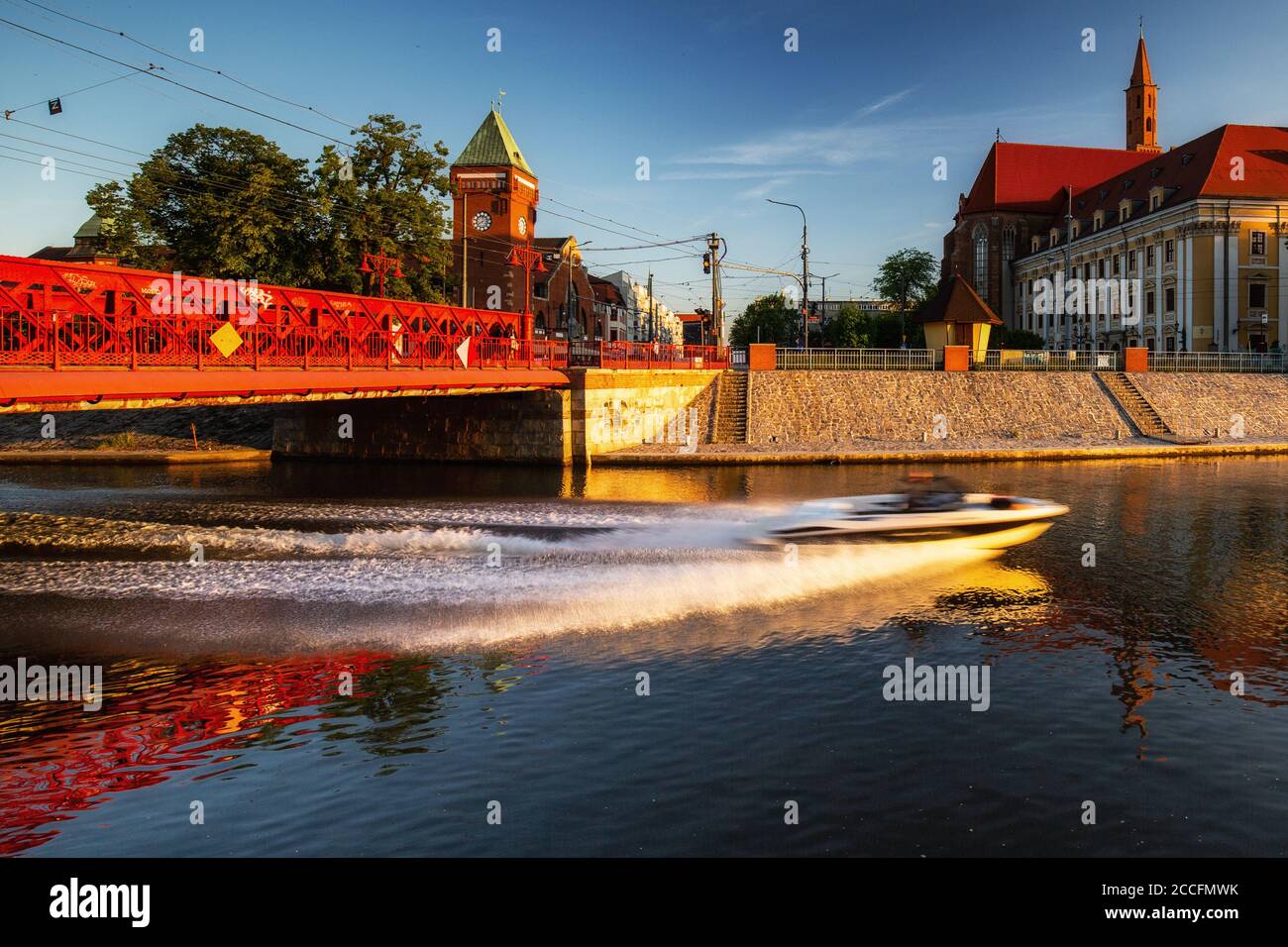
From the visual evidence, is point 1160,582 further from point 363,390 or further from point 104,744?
point 363,390

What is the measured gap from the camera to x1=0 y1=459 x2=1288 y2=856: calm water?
8.77 metres

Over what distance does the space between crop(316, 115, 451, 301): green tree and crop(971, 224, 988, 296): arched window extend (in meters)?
77.3

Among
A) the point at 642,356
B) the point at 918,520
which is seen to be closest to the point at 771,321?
the point at 642,356

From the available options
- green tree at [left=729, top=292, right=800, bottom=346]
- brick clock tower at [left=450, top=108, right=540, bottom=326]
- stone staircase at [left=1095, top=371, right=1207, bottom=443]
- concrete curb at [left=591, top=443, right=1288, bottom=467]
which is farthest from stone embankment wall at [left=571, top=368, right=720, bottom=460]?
green tree at [left=729, top=292, right=800, bottom=346]

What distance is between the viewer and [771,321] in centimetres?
11744

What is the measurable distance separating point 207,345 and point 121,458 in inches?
955

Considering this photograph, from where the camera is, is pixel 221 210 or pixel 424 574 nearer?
pixel 424 574

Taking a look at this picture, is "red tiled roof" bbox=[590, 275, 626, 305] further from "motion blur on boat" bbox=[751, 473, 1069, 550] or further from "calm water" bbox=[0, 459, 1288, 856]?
"calm water" bbox=[0, 459, 1288, 856]

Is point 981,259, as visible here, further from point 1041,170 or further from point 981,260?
point 1041,170

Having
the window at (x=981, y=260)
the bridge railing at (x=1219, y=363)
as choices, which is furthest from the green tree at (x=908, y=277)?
the bridge railing at (x=1219, y=363)

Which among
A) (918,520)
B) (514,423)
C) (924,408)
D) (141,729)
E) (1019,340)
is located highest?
(1019,340)

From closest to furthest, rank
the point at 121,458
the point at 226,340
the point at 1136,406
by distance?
the point at 226,340 < the point at 121,458 < the point at 1136,406
